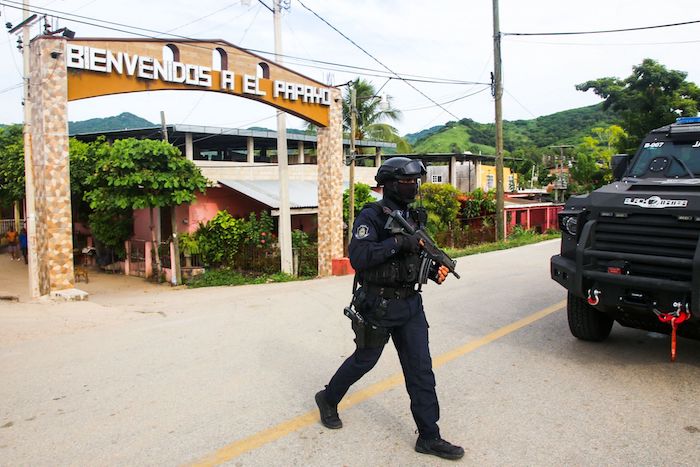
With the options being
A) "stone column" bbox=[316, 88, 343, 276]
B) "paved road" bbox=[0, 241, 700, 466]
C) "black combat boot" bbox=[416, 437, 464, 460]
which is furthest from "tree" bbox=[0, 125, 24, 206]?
"black combat boot" bbox=[416, 437, 464, 460]

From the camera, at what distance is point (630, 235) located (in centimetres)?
429

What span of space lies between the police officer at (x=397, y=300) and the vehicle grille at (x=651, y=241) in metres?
1.75

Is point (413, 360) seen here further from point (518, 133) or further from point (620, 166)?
point (518, 133)

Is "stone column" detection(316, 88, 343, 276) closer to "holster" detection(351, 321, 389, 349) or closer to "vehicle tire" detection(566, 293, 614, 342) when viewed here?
"vehicle tire" detection(566, 293, 614, 342)

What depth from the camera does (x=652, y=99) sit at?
971 inches

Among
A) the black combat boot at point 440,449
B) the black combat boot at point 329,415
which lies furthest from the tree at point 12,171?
the black combat boot at point 440,449

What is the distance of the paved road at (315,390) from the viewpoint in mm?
3305

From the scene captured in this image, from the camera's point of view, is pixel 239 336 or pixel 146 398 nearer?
pixel 146 398

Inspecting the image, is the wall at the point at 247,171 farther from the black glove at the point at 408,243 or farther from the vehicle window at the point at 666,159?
the black glove at the point at 408,243

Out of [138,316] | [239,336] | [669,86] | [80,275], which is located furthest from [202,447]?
[669,86]

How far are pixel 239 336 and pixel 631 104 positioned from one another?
25064 millimetres

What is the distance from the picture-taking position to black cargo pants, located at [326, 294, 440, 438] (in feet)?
10.6

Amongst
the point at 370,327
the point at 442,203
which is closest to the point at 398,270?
the point at 370,327

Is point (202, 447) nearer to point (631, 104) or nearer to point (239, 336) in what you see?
point (239, 336)
